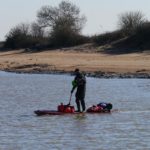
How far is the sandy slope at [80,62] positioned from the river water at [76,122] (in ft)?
27.4

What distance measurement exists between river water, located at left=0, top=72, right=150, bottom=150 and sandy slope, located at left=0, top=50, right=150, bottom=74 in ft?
27.4

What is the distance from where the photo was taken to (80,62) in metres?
49.8

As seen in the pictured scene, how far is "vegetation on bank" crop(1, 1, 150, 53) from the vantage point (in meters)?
58.8

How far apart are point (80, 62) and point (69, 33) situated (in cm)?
Result: 2175

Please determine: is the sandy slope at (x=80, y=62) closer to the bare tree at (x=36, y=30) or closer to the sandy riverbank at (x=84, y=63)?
the sandy riverbank at (x=84, y=63)

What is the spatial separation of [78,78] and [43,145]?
7.00 m

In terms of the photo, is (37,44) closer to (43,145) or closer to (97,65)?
(97,65)

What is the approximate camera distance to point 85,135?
59.1ft

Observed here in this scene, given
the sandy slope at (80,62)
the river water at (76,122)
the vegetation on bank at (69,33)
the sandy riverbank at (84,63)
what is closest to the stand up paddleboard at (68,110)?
the river water at (76,122)

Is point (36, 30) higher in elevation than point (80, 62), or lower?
higher

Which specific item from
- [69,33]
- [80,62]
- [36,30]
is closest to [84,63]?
[80,62]

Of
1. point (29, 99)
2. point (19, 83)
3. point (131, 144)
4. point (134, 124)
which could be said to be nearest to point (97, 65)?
point (19, 83)

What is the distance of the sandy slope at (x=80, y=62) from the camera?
44691 millimetres

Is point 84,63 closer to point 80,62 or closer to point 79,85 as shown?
point 80,62
